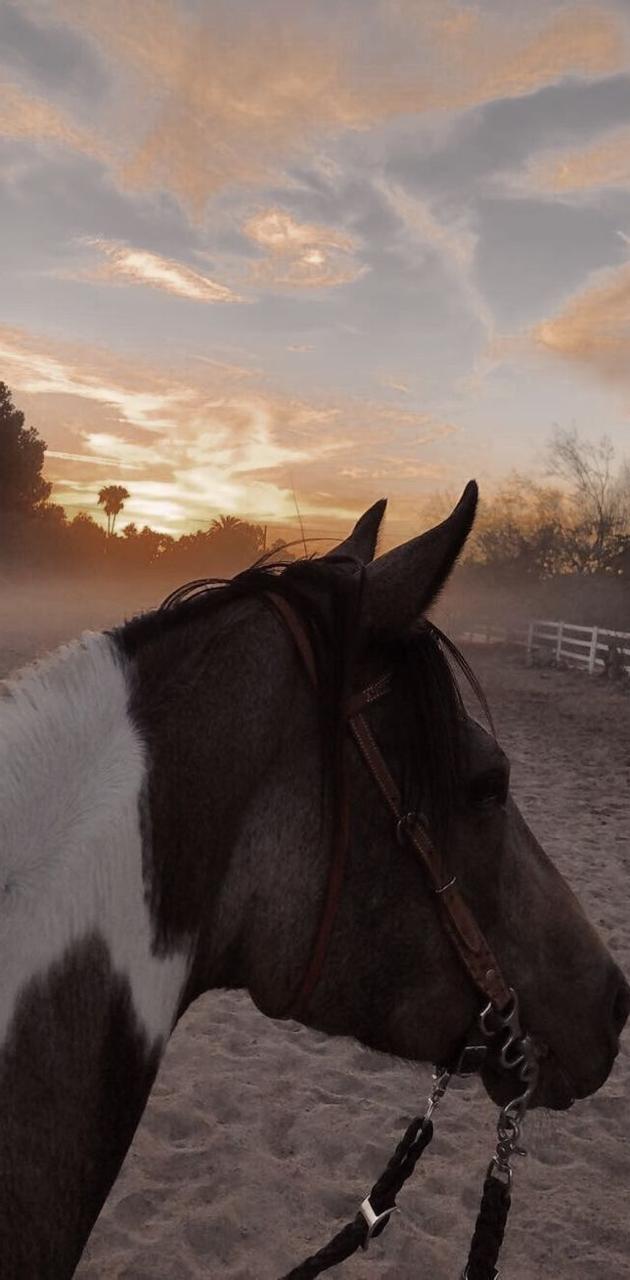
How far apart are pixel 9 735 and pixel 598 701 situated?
69.4 ft

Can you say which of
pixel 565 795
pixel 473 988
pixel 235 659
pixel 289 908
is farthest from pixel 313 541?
pixel 565 795

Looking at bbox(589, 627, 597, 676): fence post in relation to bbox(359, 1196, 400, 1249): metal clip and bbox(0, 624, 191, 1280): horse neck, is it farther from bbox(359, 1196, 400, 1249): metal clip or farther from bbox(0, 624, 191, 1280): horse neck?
bbox(0, 624, 191, 1280): horse neck

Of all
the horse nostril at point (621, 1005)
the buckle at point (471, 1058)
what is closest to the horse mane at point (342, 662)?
the buckle at point (471, 1058)

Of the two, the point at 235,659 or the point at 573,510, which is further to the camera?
the point at 573,510

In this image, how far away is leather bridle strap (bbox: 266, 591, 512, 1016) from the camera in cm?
158

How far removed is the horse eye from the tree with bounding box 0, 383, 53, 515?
35.3 meters

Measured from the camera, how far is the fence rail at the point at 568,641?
24.9 metres

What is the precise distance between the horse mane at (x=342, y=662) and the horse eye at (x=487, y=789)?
0.05 m

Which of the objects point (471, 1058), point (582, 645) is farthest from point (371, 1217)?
point (582, 645)

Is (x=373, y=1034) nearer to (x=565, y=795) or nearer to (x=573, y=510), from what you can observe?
(x=565, y=795)

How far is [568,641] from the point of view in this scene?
2916cm

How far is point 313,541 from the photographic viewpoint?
6.59 ft

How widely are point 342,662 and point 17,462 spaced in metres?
35.8

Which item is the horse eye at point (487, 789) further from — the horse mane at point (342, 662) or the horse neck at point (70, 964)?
the horse neck at point (70, 964)
